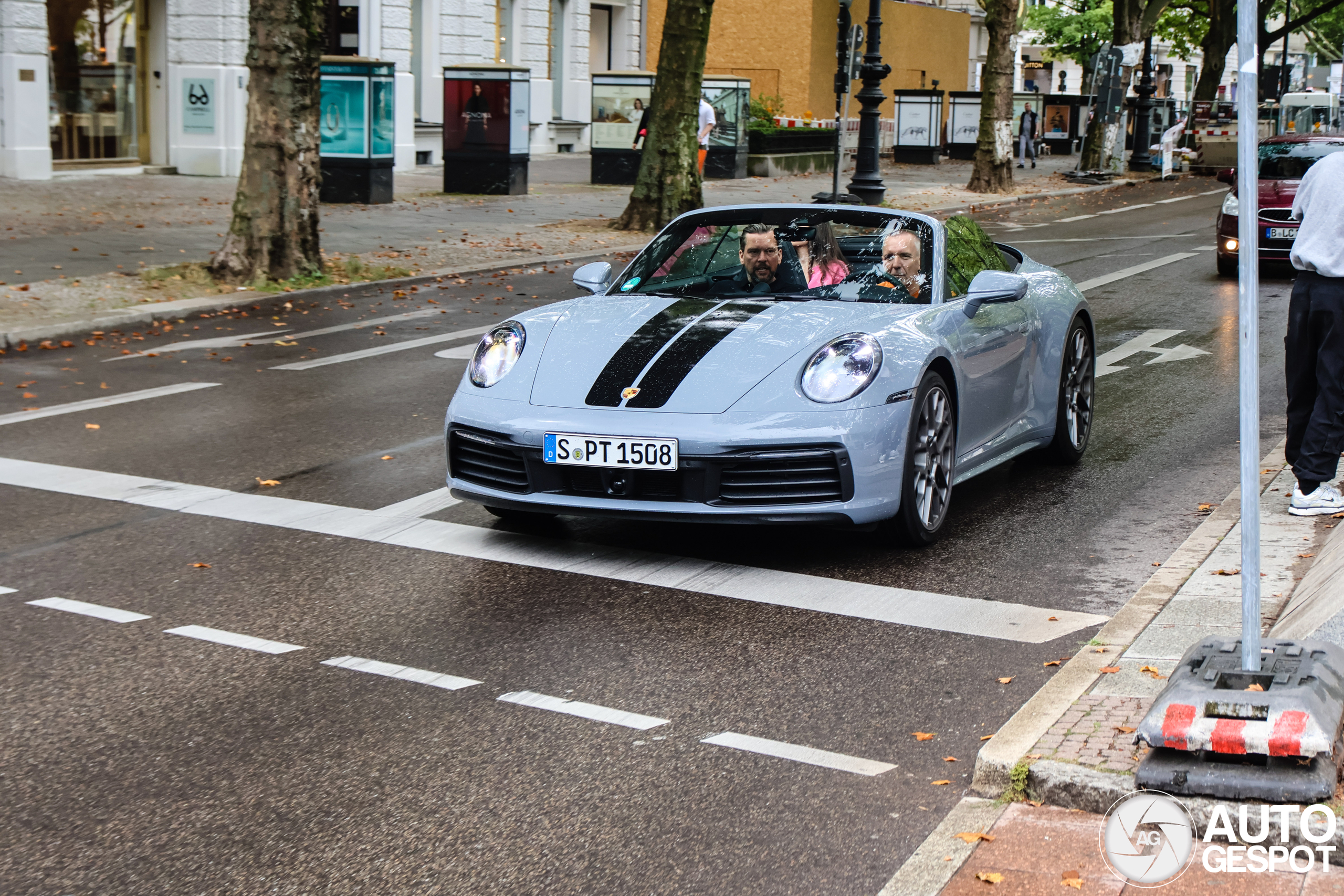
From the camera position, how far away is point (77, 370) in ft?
36.0

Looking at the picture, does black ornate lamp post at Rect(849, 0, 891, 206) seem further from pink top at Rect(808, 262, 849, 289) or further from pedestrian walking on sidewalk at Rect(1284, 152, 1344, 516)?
pedestrian walking on sidewalk at Rect(1284, 152, 1344, 516)

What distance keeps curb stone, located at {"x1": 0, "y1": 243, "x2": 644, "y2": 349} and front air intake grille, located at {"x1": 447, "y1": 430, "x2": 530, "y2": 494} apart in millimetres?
6759

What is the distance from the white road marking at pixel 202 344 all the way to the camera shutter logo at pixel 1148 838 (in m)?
9.24

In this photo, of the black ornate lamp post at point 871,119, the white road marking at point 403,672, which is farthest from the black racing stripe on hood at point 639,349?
the black ornate lamp post at point 871,119

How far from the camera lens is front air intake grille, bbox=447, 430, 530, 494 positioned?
624 centimetres

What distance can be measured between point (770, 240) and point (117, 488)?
124 inches

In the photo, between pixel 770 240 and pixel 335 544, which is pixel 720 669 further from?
pixel 770 240

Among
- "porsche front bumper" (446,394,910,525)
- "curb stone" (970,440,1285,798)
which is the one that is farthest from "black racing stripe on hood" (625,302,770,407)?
"curb stone" (970,440,1285,798)

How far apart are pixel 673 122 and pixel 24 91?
9.85 metres

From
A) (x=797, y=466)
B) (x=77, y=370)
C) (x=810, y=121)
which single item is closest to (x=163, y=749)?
(x=797, y=466)

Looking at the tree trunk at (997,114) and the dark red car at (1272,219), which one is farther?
the tree trunk at (997,114)

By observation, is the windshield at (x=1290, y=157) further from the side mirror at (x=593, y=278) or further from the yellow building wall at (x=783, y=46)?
the yellow building wall at (x=783, y=46)

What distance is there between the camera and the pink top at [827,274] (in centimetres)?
707

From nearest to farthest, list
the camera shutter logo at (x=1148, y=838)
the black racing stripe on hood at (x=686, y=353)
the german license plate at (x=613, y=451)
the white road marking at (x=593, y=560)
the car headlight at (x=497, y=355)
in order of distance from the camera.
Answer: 1. the camera shutter logo at (x=1148, y=838)
2. the white road marking at (x=593, y=560)
3. the german license plate at (x=613, y=451)
4. the black racing stripe on hood at (x=686, y=353)
5. the car headlight at (x=497, y=355)
